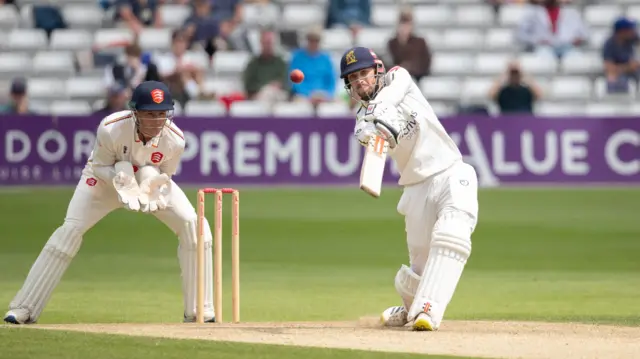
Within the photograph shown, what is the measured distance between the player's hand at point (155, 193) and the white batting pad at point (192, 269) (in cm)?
33

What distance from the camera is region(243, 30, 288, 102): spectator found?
18797 mm

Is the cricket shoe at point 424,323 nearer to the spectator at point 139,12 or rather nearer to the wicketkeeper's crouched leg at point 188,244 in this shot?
the wicketkeeper's crouched leg at point 188,244

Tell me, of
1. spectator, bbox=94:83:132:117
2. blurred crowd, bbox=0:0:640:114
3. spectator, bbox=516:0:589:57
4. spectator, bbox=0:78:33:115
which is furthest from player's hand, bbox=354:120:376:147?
spectator, bbox=516:0:589:57

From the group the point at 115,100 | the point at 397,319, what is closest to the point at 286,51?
the point at 115,100

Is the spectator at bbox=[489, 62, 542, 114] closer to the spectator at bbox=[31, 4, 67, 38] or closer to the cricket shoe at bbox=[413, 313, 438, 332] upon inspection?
the spectator at bbox=[31, 4, 67, 38]

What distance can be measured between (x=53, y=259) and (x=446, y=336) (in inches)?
103

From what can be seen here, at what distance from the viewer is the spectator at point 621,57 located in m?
19.4

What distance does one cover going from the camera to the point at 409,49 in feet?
62.5

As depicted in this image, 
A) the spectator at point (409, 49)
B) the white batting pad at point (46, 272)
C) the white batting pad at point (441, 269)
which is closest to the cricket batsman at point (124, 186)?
the white batting pad at point (46, 272)

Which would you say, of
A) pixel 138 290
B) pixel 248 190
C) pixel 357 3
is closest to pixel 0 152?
pixel 248 190

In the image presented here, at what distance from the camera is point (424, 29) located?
21.0 m

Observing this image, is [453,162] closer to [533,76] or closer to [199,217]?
A: [199,217]

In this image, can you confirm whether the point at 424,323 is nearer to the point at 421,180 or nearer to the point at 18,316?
the point at 421,180

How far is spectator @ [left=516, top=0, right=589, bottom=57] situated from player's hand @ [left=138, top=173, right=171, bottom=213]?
11984mm
